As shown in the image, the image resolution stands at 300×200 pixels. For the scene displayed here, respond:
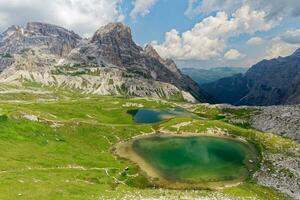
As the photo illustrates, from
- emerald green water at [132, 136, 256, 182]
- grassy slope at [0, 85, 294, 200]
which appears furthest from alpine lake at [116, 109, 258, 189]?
grassy slope at [0, 85, 294, 200]

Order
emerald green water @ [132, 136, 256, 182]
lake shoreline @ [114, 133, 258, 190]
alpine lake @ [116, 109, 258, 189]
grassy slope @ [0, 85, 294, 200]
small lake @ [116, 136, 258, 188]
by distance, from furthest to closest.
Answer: emerald green water @ [132, 136, 256, 182] → small lake @ [116, 136, 258, 188] → alpine lake @ [116, 109, 258, 189] → lake shoreline @ [114, 133, 258, 190] → grassy slope @ [0, 85, 294, 200]

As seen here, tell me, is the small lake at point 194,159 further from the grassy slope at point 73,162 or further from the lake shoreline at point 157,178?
the grassy slope at point 73,162

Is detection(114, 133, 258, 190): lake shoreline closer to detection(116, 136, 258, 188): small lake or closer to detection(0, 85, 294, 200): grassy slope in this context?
detection(116, 136, 258, 188): small lake

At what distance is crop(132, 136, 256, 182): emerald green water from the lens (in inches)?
4749

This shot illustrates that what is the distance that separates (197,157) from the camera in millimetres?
142500

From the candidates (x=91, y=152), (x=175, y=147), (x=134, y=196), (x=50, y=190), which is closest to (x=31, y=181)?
(x=50, y=190)

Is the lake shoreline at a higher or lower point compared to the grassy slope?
lower

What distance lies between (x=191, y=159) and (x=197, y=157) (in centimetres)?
428

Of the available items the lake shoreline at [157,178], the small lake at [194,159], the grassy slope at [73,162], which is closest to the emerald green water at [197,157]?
the small lake at [194,159]

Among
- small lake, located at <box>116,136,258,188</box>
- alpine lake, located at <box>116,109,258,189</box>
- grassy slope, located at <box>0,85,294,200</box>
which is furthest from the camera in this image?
small lake, located at <box>116,136,258,188</box>

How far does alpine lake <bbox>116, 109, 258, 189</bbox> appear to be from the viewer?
375ft

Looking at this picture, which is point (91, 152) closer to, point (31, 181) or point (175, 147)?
point (175, 147)

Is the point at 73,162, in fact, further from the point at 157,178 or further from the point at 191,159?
the point at 191,159

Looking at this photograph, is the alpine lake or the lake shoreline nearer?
the lake shoreline
